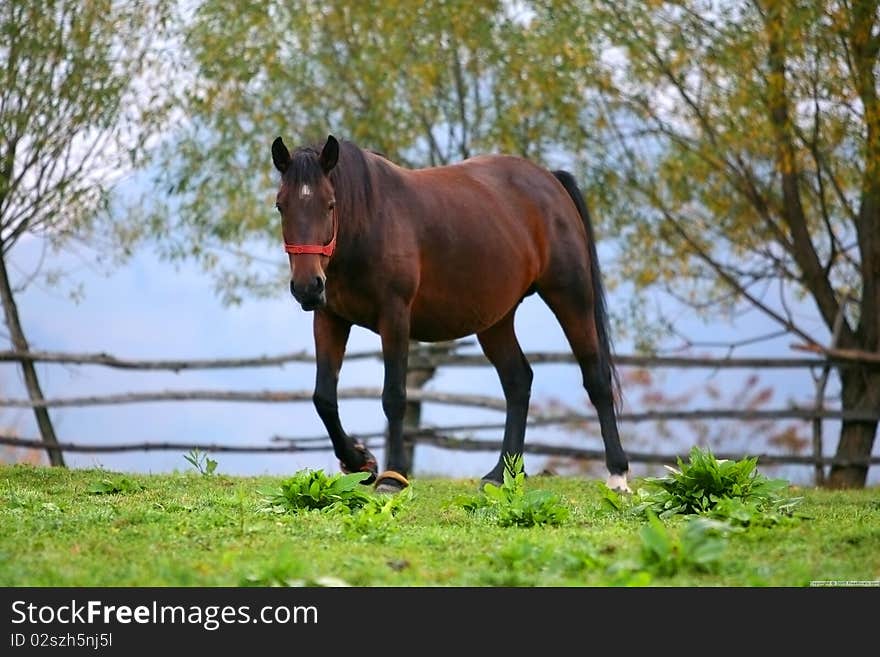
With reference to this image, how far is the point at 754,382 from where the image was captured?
13930 millimetres

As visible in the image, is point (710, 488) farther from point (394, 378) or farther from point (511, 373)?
point (511, 373)

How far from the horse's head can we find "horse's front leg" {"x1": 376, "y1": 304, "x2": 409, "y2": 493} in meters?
0.64

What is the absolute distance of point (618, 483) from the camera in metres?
7.42

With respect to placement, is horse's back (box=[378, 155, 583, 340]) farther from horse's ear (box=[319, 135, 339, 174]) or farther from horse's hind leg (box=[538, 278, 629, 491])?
horse's ear (box=[319, 135, 339, 174])

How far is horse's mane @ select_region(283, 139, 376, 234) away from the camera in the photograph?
19.8 feet

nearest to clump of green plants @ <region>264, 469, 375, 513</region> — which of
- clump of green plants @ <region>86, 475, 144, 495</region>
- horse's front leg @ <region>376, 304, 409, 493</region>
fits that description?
horse's front leg @ <region>376, 304, 409, 493</region>

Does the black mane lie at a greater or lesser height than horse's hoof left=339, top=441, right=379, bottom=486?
greater

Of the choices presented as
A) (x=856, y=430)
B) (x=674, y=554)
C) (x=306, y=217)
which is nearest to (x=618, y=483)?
(x=306, y=217)

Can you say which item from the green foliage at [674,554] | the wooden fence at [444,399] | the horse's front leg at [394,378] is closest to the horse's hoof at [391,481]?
the horse's front leg at [394,378]

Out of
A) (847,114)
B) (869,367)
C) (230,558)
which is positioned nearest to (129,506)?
(230,558)

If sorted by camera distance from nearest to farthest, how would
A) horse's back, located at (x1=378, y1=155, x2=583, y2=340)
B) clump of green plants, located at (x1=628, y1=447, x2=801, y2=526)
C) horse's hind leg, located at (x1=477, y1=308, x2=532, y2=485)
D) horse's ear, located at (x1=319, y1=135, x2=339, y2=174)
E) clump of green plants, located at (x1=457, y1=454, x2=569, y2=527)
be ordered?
clump of green plants, located at (x1=457, y1=454, x2=569, y2=527) < clump of green plants, located at (x1=628, y1=447, x2=801, y2=526) < horse's ear, located at (x1=319, y1=135, x2=339, y2=174) < horse's back, located at (x1=378, y1=155, x2=583, y2=340) < horse's hind leg, located at (x1=477, y1=308, x2=532, y2=485)

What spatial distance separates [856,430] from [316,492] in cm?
813
